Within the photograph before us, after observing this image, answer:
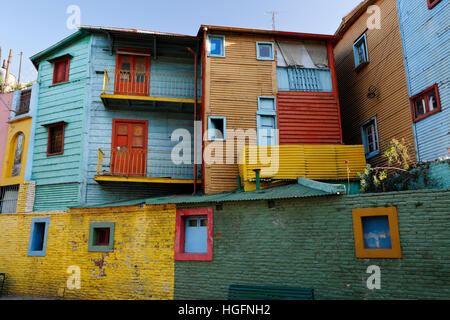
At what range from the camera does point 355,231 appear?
7637mm

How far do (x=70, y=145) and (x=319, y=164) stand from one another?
9.75 meters

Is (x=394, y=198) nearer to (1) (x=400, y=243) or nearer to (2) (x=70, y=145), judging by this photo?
(1) (x=400, y=243)

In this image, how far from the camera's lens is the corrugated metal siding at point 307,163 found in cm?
1071

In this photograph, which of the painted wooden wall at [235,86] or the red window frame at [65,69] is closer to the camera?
the painted wooden wall at [235,86]

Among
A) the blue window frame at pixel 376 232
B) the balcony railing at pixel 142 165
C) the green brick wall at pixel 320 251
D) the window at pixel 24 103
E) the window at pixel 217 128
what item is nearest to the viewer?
the green brick wall at pixel 320 251

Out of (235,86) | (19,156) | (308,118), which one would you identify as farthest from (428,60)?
(19,156)

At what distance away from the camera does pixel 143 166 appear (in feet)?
43.4

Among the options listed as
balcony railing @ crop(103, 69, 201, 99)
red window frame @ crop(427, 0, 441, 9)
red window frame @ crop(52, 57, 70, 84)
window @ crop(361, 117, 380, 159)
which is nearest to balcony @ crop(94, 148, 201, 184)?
balcony railing @ crop(103, 69, 201, 99)

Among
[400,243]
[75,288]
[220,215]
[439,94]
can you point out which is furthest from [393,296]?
[75,288]

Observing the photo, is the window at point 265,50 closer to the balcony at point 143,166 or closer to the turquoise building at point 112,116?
the turquoise building at point 112,116

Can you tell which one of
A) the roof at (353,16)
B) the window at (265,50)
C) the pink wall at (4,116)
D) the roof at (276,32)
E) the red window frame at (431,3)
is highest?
the roof at (353,16)

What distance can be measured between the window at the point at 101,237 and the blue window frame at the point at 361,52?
461 inches

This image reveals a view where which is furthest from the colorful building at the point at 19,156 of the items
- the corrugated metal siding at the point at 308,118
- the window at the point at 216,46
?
the corrugated metal siding at the point at 308,118

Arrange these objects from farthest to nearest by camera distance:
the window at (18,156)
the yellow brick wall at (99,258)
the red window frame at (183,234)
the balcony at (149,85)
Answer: the window at (18,156) < the balcony at (149,85) < the yellow brick wall at (99,258) < the red window frame at (183,234)
